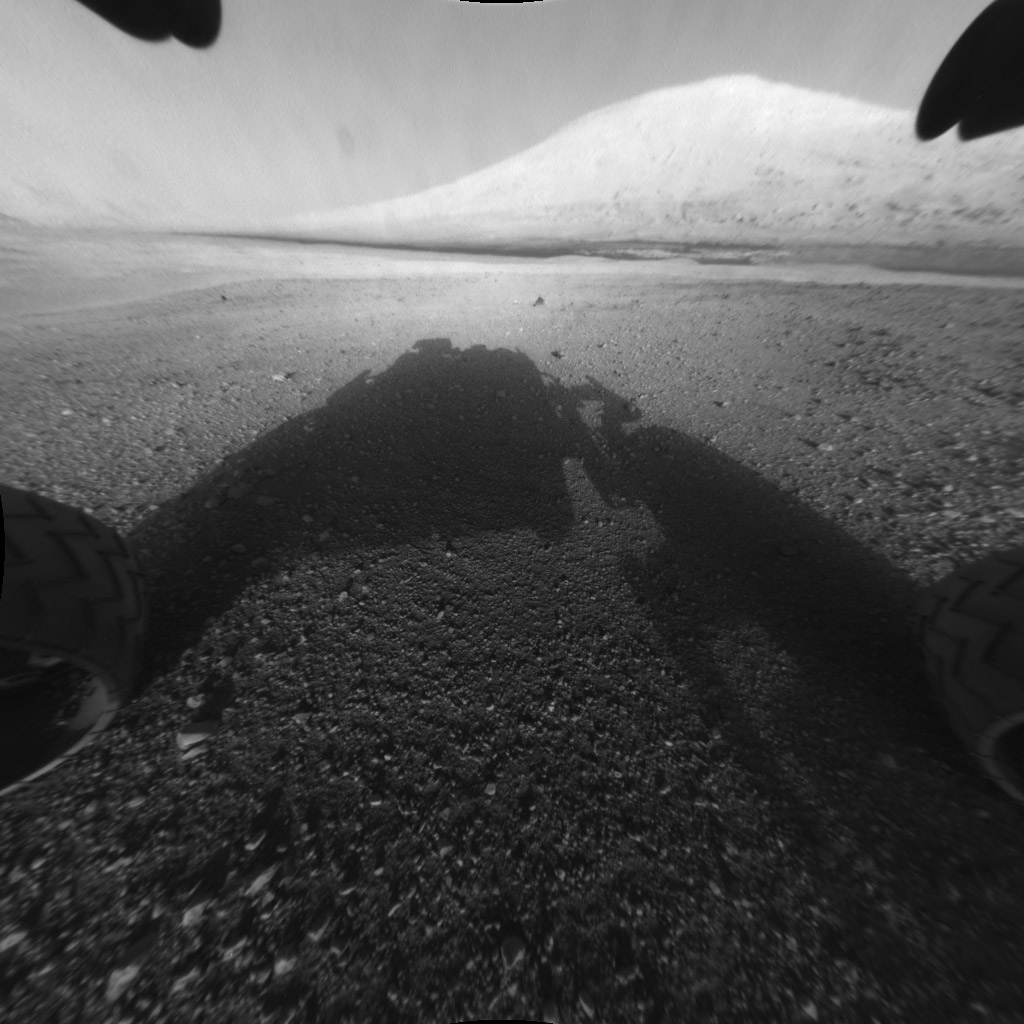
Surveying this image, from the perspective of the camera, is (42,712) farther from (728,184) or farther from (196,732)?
(728,184)

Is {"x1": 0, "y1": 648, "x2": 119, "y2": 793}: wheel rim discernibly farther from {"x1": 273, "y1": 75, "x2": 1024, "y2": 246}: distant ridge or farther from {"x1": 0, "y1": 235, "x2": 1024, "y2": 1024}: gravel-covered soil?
{"x1": 273, "y1": 75, "x2": 1024, "y2": 246}: distant ridge

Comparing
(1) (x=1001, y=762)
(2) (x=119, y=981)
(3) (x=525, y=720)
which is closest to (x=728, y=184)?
(1) (x=1001, y=762)

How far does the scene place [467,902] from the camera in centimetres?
123

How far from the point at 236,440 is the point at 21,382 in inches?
77.3

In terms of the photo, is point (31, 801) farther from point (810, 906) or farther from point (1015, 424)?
point (1015, 424)

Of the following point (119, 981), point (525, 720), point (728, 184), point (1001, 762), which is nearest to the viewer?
point (119, 981)

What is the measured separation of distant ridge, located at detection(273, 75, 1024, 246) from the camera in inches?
284

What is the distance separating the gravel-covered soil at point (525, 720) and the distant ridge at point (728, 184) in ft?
→ 20.1

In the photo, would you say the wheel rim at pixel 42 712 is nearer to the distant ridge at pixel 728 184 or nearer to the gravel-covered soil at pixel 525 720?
the gravel-covered soil at pixel 525 720

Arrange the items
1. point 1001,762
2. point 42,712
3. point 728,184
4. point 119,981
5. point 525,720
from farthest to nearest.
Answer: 1. point 728,184
2. point 525,720
3. point 42,712
4. point 1001,762
5. point 119,981

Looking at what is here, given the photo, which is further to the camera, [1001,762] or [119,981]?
[1001,762]

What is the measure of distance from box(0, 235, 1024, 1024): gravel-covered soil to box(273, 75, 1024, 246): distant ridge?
20.1 feet

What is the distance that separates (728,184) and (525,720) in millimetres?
11029

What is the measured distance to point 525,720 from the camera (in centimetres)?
162
